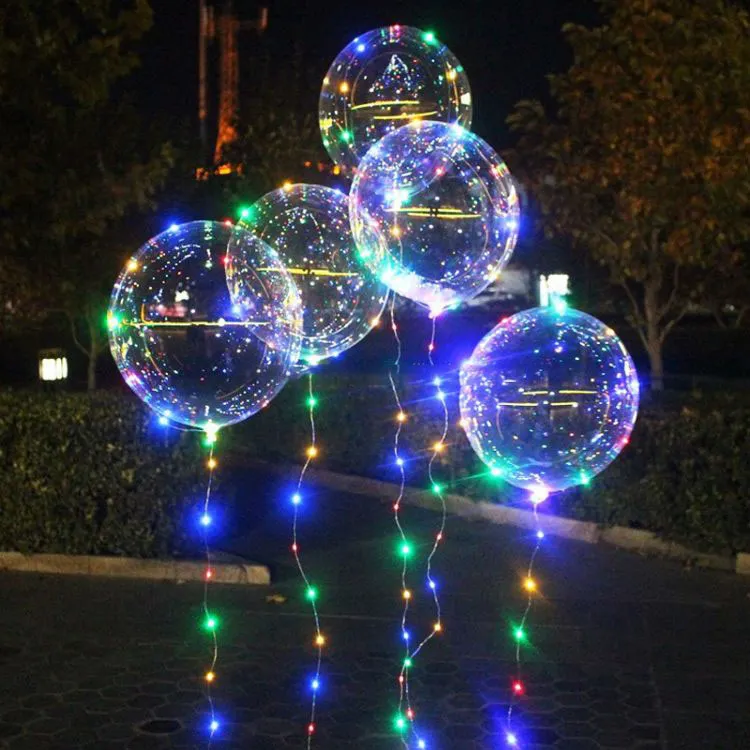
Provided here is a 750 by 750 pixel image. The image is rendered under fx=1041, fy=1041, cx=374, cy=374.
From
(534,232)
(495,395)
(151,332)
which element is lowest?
(495,395)

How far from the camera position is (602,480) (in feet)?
26.6

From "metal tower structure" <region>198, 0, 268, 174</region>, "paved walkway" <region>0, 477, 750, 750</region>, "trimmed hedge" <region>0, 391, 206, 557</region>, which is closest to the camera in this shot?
"paved walkway" <region>0, 477, 750, 750</region>

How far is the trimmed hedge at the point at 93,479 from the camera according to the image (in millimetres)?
7254

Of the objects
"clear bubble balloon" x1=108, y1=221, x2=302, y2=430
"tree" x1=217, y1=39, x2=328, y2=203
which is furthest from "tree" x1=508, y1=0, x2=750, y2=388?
"clear bubble balloon" x1=108, y1=221, x2=302, y2=430

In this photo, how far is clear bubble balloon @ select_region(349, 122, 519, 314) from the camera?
194 inches

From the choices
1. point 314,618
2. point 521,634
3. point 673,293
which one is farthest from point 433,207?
point 673,293

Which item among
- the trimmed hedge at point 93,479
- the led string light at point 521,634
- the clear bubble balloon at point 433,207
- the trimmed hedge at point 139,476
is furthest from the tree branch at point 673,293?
the clear bubble balloon at point 433,207

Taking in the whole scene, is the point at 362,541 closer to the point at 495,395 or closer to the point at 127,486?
the point at 127,486

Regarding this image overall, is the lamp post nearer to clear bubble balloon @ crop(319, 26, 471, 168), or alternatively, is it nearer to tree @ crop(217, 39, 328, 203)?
tree @ crop(217, 39, 328, 203)

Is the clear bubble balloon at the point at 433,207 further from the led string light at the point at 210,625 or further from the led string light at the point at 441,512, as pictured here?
the led string light at the point at 210,625

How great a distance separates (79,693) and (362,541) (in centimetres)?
338

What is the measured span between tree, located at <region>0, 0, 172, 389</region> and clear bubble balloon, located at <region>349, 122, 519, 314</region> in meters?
3.48

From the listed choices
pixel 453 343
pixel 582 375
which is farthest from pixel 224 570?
pixel 453 343

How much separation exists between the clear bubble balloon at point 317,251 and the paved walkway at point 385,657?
1820mm
